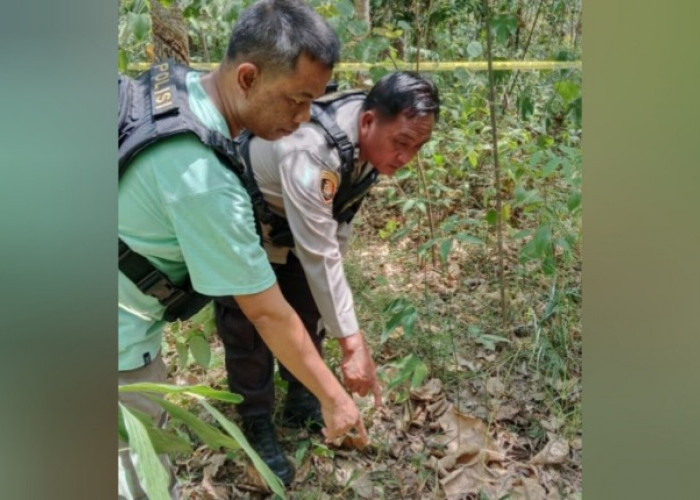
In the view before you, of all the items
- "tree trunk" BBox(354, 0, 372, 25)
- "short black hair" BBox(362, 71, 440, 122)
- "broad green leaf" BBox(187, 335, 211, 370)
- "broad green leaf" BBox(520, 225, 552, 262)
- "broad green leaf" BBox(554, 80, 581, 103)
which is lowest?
"broad green leaf" BBox(187, 335, 211, 370)

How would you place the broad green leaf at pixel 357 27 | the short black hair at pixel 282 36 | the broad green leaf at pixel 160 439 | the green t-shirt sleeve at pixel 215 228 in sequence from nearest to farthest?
1. the broad green leaf at pixel 160 439
2. the green t-shirt sleeve at pixel 215 228
3. the short black hair at pixel 282 36
4. the broad green leaf at pixel 357 27

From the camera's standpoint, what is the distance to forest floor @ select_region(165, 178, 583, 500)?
1.66 m

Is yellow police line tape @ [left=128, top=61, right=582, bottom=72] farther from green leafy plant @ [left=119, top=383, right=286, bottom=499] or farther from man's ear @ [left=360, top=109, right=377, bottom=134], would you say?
green leafy plant @ [left=119, top=383, right=286, bottom=499]

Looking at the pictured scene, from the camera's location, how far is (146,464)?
2.40 ft

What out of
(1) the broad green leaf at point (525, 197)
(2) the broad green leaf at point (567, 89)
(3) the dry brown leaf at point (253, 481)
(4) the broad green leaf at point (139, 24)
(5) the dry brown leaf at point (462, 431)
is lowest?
(3) the dry brown leaf at point (253, 481)

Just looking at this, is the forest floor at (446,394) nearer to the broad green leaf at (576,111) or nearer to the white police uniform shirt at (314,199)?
the white police uniform shirt at (314,199)

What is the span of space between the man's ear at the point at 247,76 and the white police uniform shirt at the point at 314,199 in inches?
4.1

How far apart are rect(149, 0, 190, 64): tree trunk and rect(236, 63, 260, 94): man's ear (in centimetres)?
20

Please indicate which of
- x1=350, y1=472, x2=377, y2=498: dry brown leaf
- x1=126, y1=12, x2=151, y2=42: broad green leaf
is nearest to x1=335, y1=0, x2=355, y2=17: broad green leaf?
x1=126, y1=12, x2=151, y2=42: broad green leaf

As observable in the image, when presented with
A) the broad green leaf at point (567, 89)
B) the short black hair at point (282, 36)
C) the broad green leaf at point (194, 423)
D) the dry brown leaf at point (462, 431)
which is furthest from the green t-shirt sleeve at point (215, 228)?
the broad green leaf at point (567, 89)

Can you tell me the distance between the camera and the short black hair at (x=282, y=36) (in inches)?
55.5
